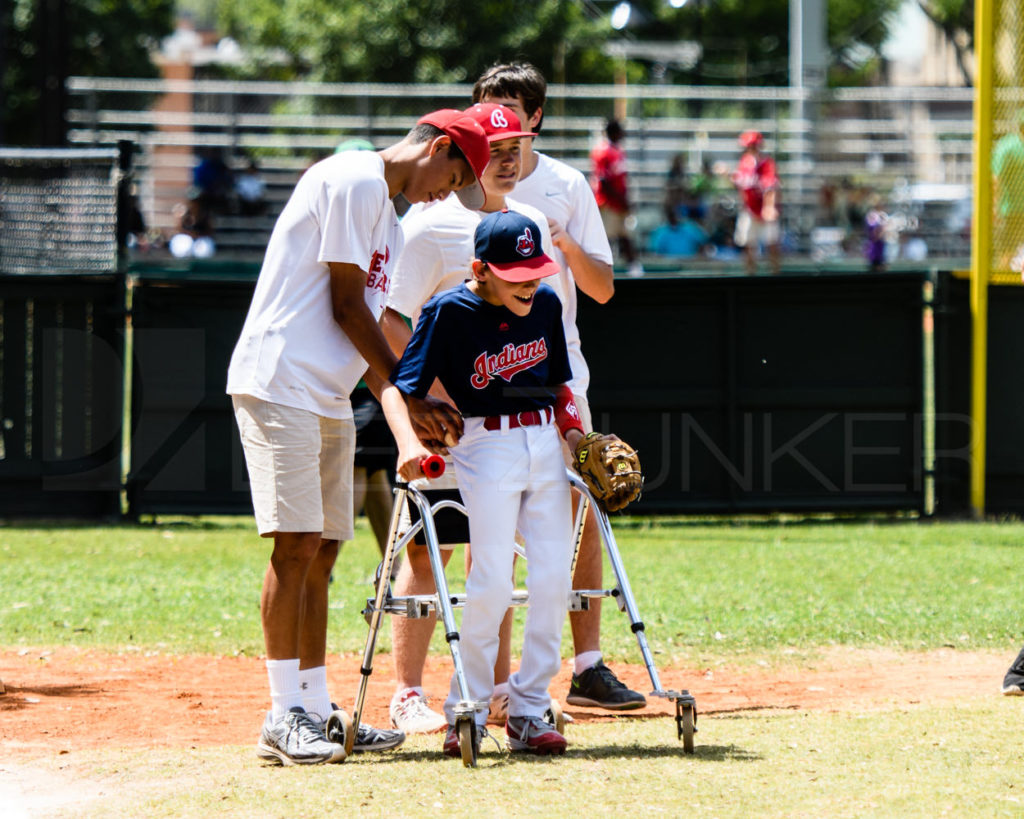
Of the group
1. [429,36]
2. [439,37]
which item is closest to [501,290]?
[439,37]

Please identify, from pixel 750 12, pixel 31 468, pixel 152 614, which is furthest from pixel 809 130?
pixel 750 12

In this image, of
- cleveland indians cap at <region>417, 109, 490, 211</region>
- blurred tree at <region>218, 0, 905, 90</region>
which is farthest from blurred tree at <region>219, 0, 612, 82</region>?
cleveland indians cap at <region>417, 109, 490, 211</region>

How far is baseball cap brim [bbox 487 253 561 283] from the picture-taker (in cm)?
496

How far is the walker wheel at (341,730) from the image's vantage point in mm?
5055

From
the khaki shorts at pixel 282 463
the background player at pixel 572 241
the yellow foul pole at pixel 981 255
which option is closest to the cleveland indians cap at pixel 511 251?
the khaki shorts at pixel 282 463

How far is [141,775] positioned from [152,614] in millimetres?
3597

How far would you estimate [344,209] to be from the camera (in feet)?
16.3

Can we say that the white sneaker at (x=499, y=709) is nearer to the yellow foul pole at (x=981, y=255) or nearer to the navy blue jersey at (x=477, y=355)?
the navy blue jersey at (x=477, y=355)

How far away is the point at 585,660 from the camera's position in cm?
623

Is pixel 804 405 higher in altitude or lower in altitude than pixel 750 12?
lower

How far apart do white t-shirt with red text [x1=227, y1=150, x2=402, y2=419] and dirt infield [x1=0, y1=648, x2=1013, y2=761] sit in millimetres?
1463

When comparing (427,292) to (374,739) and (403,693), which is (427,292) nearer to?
(403,693)

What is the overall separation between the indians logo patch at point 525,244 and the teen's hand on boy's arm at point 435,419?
1.93ft

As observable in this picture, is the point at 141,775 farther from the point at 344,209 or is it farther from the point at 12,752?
the point at 344,209
